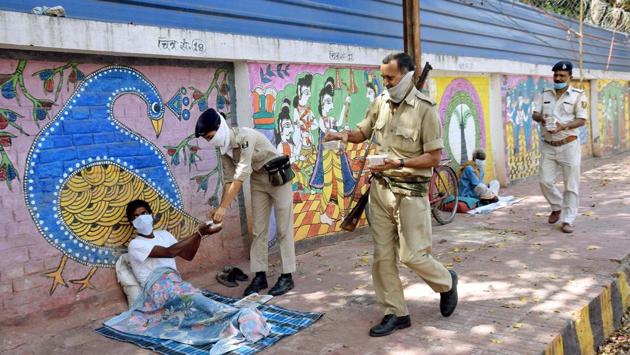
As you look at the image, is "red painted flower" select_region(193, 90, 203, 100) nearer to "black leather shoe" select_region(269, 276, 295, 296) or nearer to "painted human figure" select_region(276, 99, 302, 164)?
"painted human figure" select_region(276, 99, 302, 164)

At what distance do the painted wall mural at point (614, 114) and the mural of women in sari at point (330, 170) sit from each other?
1145cm

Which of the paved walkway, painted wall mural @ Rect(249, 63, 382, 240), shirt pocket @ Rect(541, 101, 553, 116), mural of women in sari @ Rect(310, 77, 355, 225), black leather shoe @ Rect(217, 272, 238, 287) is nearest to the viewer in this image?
the paved walkway

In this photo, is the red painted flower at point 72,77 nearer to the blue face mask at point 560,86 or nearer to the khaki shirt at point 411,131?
the khaki shirt at point 411,131

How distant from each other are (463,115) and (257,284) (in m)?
6.24

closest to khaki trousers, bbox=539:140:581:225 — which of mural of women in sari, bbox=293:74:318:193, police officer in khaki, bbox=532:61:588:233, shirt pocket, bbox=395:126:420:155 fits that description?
police officer in khaki, bbox=532:61:588:233

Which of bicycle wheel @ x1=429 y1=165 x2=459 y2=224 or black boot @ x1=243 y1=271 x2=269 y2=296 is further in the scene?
bicycle wheel @ x1=429 y1=165 x2=459 y2=224

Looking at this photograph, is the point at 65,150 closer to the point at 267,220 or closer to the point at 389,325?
the point at 267,220

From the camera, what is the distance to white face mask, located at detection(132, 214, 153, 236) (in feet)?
15.3

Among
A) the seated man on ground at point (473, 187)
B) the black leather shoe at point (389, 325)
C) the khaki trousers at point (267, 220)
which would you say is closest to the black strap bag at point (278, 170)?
the khaki trousers at point (267, 220)

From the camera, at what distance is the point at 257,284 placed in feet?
16.4

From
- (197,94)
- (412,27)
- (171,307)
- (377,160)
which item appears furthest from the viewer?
(412,27)

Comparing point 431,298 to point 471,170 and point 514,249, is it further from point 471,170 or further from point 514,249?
point 471,170

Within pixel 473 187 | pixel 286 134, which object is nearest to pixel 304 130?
pixel 286 134

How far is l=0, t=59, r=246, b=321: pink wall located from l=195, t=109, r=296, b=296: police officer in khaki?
76 centimetres
